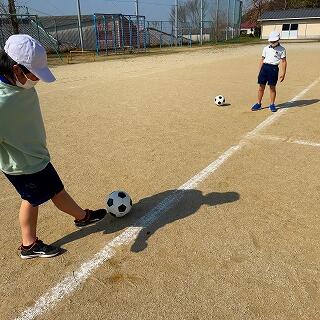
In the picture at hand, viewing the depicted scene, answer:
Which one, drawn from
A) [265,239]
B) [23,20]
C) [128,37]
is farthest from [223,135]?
[128,37]

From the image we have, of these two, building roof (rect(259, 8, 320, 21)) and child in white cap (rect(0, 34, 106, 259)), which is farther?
building roof (rect(259, 8, 320, 21))

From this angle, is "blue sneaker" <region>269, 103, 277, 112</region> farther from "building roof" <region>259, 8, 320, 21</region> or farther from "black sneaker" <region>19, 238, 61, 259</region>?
"building roof" <region>259, 8, 320, 21</region>

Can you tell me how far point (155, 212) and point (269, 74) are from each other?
17.5 ft

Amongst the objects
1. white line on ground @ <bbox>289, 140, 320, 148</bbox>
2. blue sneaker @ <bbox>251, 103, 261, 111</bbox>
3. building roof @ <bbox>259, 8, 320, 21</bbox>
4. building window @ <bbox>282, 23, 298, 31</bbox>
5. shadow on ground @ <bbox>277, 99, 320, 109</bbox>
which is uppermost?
building roof @ <bbox>259, 8, 320, 21</bbox>

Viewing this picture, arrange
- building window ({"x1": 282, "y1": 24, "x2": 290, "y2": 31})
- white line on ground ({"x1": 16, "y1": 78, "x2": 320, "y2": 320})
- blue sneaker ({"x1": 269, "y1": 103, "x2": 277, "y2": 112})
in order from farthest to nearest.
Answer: building window ({"x1": 282, "y1": 24, "x2": 290, "y2": 31}), blue sneaker ({"x1": 269, "y1": 103, "x2": 277, "y2": 112}), white line on ground ({"x1": 16, "y1": 78, "x2": 320, "y2": 320})

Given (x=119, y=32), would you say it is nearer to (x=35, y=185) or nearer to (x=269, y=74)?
(x=269, y=74)

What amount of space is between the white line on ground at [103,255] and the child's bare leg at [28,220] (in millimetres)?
518

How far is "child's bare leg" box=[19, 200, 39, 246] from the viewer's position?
9.71ft

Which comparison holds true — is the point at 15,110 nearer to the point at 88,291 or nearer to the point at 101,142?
the point at 88,291

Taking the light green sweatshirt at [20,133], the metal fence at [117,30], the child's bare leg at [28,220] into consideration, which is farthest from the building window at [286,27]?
the child's bare leg at [28,220]

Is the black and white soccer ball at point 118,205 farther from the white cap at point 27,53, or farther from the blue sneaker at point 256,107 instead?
the blue sneaker at point 256,107

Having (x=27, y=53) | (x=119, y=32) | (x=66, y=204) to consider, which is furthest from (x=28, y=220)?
(x=119, y=32)

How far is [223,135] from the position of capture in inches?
246

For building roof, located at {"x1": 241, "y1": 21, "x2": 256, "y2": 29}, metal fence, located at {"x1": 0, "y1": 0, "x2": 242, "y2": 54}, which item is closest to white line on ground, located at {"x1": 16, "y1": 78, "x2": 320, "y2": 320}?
metal fence, located at {"x1": 0, "y1": 0, "x2": 242, "y2": 54}
